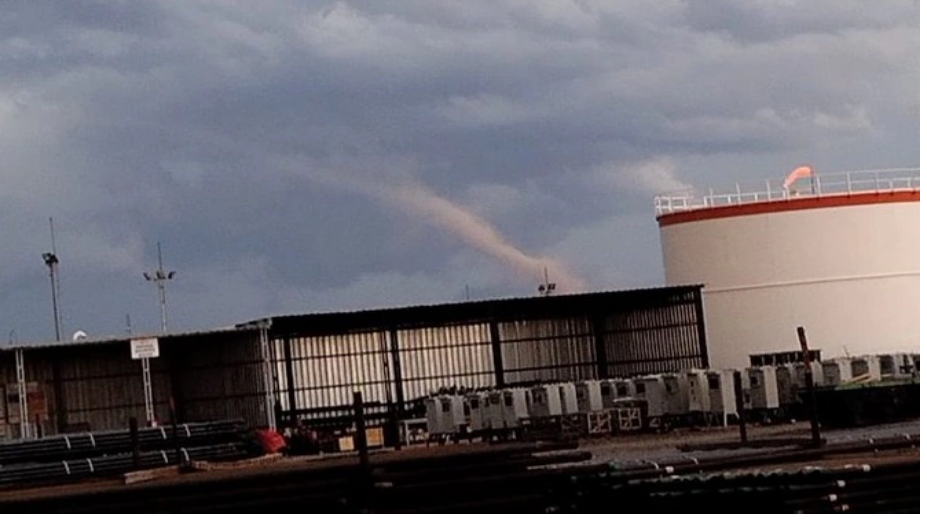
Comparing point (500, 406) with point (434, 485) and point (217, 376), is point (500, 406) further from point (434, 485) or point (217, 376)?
point (434, 485)

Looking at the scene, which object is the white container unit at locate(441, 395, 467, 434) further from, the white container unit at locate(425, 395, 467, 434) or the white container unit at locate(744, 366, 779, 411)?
the white container unit at locate(744, 366, 779, 411)

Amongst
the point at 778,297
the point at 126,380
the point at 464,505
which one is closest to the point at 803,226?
the point at 778,297

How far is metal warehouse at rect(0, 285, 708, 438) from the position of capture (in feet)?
113

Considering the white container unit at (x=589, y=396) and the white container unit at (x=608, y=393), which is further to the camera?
the white container unit at (x=608, y=393)

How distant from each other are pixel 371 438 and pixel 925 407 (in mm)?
21484

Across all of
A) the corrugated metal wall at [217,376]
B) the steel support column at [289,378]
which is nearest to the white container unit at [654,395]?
the steel support column at [289,378]

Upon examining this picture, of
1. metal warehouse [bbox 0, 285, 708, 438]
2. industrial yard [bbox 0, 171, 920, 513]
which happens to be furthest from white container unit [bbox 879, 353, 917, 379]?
metal warehouse [bbox 0, 285, 708, 438]

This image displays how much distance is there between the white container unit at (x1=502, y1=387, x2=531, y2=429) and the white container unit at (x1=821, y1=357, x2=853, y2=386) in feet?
19.3

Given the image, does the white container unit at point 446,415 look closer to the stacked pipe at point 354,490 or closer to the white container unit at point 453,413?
the white container unit at point 453,413

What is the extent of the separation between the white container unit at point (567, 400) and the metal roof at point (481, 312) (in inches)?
145

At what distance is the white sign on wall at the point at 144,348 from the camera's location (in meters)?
31.5

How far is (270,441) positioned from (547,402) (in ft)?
18.8

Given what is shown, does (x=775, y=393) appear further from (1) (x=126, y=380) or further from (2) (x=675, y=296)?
(1) (x=126, y=380)

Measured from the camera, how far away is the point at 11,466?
27.0 m
